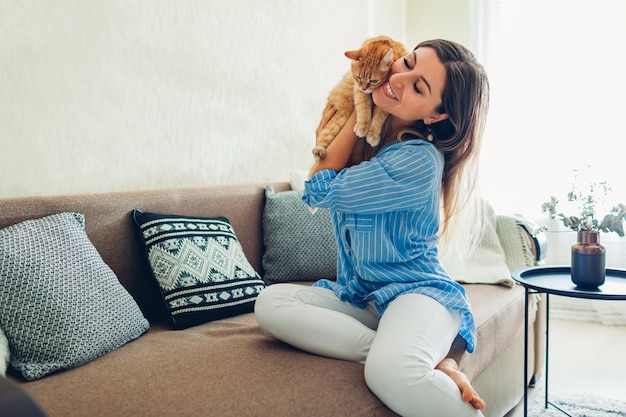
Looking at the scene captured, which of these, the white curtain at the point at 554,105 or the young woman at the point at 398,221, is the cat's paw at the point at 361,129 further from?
the white curtain at the point at 554,105

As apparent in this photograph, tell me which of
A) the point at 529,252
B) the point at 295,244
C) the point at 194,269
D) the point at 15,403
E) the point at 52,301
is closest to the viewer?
the point at 15,403

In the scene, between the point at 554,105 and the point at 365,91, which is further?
the point at 554,105

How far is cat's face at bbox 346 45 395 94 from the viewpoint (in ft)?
4.76

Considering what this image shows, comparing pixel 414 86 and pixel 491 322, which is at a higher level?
pixel 414 86

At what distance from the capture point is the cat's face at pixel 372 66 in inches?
57.2

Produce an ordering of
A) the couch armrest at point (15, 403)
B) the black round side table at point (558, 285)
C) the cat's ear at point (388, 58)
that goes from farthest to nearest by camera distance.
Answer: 1. the black round side table at point (558, 285)
2. the cat's ear at point (388, 58)
3. the couch armrest at point (15, 403)

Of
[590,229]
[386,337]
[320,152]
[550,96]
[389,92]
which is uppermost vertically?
[550,96]

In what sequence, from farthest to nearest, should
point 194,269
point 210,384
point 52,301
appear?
point 194,269 → point 52,301 → point 210,384

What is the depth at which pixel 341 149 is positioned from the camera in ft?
5.05

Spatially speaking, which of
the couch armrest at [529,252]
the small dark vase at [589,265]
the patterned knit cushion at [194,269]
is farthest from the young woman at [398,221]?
the couch armrest at [529,252]

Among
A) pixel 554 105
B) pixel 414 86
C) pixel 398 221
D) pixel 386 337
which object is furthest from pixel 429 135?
pixel 554 105

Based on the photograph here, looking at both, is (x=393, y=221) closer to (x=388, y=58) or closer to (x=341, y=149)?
(x=341, y=149)

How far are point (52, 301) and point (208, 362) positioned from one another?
0.38 meters

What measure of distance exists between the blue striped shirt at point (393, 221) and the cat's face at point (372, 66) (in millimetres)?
170
